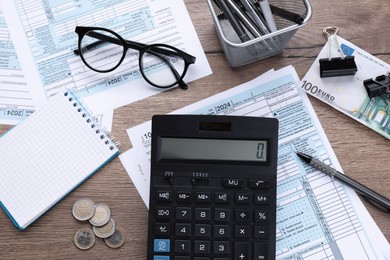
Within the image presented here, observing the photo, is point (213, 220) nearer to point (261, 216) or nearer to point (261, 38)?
point (261, 216)

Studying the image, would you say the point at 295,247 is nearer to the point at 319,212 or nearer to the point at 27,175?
the point at 319,212

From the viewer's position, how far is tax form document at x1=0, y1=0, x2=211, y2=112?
2.24ft

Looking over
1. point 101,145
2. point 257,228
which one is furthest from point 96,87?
point 257,228

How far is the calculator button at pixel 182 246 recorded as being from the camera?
0.60 meters

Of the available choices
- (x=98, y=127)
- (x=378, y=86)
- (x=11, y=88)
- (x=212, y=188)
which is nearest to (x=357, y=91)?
(x=378, y=86)

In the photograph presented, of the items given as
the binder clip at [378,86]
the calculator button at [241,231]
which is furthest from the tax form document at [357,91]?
the calculator button at [241,231]

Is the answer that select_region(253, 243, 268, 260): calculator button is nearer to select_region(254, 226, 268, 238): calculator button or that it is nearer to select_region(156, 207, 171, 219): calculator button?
select_region(254, 226, 268, 238): calculator button

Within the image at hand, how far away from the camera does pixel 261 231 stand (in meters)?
0.60

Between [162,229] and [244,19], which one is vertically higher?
[244,19]

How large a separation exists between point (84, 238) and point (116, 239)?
43mm

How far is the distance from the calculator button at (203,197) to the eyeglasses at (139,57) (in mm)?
159

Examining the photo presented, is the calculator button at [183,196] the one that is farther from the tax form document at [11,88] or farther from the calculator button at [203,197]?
the tax form document at [11,88]

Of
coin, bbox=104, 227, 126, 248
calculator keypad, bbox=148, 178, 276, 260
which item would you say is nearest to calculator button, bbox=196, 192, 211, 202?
calculator keypad, bbox=148, 178, 276, 260

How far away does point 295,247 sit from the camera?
0.64 m
